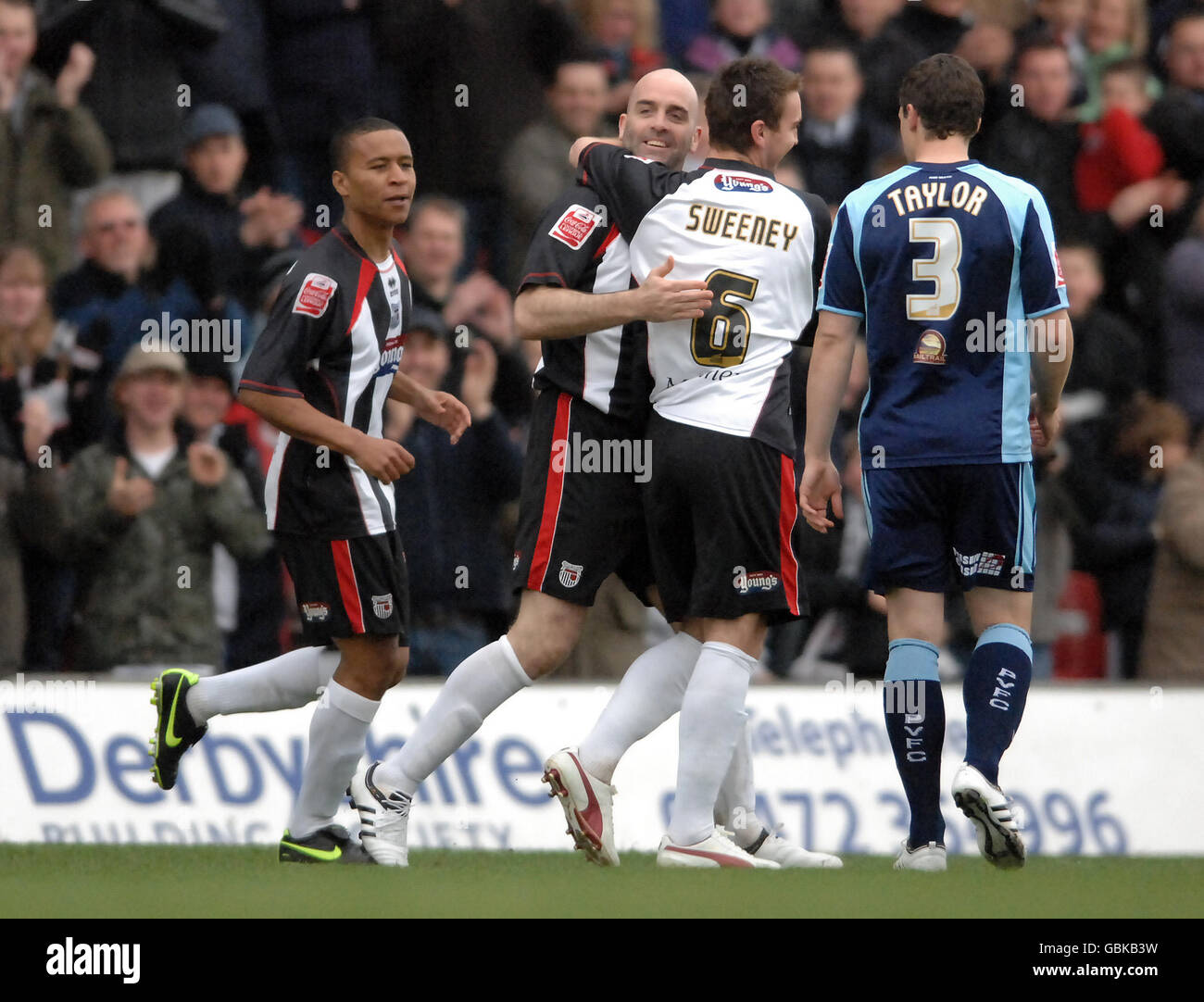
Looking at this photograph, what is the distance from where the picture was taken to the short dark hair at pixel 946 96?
214 inches

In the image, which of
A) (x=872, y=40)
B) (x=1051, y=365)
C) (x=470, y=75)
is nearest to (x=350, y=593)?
(x=1051, y=365)

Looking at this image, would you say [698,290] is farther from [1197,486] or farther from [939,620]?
[1197,486]

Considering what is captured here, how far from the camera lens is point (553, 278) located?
5465mm

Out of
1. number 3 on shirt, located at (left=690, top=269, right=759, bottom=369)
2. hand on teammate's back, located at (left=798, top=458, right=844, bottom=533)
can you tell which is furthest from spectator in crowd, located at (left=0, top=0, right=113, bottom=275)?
hand on teammate's back, located at (left=798, top=458, right=844, bottom=533)

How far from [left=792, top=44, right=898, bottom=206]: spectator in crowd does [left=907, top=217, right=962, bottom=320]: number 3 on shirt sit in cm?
421

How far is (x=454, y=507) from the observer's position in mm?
8773

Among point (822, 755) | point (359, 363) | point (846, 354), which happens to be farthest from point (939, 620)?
point (822, 755)

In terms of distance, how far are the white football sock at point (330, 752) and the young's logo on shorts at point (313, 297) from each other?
3.63ft

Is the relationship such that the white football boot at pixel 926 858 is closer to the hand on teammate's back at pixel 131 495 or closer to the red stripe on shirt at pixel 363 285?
the red stripe on shirt at pixel 363 285

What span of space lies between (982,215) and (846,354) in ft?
1.81

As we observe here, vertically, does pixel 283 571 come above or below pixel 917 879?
above

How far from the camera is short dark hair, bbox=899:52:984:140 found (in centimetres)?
543

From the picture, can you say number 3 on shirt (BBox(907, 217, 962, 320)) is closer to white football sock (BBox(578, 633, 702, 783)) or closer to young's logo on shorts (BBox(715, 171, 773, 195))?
young's logo on shorts (BBox(715, 171, 773, 195))

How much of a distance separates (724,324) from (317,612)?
144 centimetres
